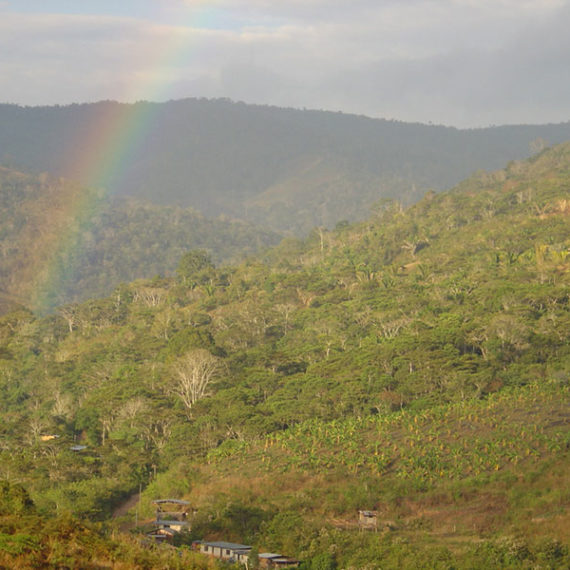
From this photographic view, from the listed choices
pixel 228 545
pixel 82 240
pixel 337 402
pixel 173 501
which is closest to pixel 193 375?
pixel 337 402

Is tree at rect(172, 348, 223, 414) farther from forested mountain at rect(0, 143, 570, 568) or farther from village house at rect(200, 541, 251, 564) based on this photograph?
village house at rect(200, 541, 251, 564)

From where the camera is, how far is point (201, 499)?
34.0 meters

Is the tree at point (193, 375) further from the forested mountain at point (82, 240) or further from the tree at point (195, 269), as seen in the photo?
the forested mountain at point (82, 240)

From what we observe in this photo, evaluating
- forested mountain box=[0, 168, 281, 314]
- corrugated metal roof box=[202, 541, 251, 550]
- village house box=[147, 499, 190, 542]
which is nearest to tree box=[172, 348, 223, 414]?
village house box=[147, 499, 190, 542]

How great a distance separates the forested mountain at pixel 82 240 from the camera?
130 meters

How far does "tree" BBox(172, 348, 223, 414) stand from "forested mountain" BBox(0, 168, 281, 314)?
68.4 m

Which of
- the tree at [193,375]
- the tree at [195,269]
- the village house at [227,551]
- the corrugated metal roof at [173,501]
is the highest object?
the tree at [195,269]

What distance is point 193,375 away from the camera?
2000 inches

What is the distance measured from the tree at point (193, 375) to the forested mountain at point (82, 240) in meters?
68.4

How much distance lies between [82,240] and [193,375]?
95.6 metres

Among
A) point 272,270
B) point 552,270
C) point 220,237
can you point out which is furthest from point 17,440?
point 220,237

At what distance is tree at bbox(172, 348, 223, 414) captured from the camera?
50.4 meters

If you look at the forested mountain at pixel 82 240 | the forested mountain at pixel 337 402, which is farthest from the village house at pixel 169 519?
the forested mountain at pixel 82 240

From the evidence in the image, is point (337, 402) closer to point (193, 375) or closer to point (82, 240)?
point (193, 375)
